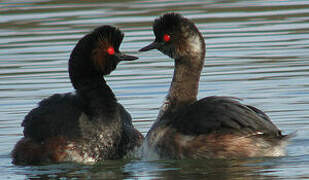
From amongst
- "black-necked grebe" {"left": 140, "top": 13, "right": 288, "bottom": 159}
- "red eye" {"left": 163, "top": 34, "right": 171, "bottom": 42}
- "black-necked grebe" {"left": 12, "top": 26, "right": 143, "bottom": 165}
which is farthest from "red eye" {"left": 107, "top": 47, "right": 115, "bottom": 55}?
"black-necked grebe" {"left": 140, "top": 13, "right": 288, "bottom": 159}

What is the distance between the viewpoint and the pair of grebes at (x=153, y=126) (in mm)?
11297

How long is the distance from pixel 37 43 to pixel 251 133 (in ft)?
30.4

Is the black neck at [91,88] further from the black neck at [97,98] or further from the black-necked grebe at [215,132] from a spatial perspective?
the black-necked grebe at [215,132]

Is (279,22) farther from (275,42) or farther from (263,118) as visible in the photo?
(263,118)

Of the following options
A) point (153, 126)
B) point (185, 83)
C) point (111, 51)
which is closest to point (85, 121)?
point (153, 126)

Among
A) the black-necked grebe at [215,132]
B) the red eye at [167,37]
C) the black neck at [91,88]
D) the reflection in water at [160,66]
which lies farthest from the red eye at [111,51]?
the reflection in water at [160,66]

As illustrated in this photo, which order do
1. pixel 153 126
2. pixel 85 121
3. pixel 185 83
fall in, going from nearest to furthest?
pixel 85 121 < pixel 153 126 < pixel 185 83

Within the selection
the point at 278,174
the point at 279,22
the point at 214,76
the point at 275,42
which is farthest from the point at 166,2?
the point at 278,174

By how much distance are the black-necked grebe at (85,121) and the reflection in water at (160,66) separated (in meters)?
0.19

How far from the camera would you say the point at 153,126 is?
12.0m

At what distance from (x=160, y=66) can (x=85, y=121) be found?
559 centimetres

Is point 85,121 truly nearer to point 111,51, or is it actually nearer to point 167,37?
point 111,51

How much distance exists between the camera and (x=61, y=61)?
17.9 m

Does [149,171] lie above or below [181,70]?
below
